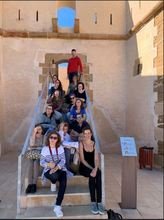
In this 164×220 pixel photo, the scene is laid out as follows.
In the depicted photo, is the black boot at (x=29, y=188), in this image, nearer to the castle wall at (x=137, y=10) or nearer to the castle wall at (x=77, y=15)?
the castle wall at (x=137, y=10)

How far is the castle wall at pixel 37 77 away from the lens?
9000mm

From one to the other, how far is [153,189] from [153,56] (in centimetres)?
358

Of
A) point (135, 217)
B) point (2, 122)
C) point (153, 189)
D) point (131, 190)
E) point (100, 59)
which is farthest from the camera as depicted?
point (100, 59)

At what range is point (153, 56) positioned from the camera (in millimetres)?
7137

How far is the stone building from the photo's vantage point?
8.96 meters

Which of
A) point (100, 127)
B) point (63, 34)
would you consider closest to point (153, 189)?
point (100, 127)

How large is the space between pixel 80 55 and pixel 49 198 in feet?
20.5

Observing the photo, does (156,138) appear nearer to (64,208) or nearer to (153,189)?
(153,189)

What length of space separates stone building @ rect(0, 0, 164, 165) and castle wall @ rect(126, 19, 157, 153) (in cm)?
3

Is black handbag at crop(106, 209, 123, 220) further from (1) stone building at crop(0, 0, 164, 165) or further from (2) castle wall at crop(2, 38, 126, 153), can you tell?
(2) castle wall at crop(2, 38, 126, 153)

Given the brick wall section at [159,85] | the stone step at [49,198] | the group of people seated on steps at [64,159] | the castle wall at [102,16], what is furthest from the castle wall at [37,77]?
the stone step at [49,198]

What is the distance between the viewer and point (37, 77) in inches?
361

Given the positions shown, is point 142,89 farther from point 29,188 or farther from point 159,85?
point 29,188

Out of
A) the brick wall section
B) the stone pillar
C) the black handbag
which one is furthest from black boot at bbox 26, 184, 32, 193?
the stone pillar
